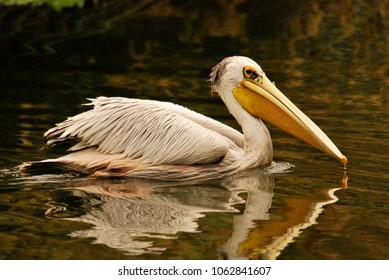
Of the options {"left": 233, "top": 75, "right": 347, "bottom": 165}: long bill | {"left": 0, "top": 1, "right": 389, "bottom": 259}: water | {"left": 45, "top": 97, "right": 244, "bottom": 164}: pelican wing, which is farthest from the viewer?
{"left": 233, "top": 75, "right": 347, "bottom": 165}: long bill

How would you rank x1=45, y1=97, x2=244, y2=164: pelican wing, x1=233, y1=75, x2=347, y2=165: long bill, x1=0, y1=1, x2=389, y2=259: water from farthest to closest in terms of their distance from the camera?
x1=233, y1=75, x2=347, y2=165: long bill
x1=45, y1=97, x2=244, y2=164: pelican wing
x1=0, y1=1, x2=389, y2=259: water

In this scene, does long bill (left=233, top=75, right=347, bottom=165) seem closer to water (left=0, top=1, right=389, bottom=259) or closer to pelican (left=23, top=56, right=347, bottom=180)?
pelican (left=23, top=56, right=347, bottom=180)

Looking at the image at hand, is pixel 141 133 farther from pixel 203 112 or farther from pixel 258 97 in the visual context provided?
pixel 203 112

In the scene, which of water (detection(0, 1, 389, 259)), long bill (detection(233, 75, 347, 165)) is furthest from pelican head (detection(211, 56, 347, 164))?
water (detection(0, 1, 389, 259))

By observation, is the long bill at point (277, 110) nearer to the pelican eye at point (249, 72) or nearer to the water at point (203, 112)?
the pelican eye at point (249, 72)

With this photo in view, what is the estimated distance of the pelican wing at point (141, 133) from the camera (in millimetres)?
7109

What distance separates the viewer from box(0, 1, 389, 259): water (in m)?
5.74

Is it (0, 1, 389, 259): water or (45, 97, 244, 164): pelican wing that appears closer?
(0, 1, 389, 259): water

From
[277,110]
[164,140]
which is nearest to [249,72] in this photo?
[277,110]

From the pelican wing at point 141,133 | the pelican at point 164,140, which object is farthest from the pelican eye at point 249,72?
the pelican wing at point 141,133

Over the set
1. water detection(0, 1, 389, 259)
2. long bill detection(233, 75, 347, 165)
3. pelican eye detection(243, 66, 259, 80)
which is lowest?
water detection(0, 1, 389, 259)

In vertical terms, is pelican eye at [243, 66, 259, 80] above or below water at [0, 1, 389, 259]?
above
